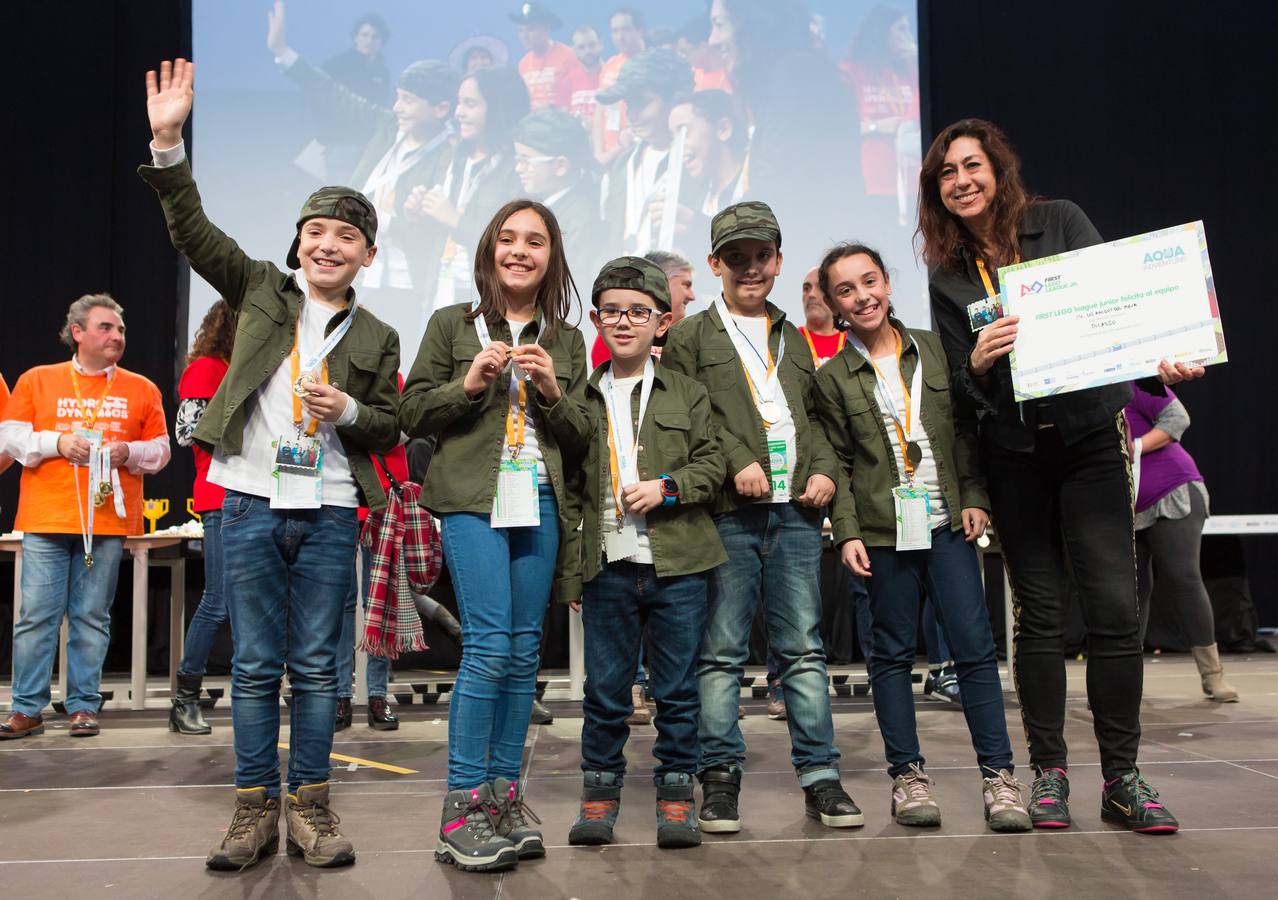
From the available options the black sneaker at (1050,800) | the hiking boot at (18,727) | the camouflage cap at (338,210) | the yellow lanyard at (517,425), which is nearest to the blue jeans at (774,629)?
the black sneaker at (1050,800)

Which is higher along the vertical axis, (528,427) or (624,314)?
(624,314)

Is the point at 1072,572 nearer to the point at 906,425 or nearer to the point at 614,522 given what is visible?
the point at 906,425

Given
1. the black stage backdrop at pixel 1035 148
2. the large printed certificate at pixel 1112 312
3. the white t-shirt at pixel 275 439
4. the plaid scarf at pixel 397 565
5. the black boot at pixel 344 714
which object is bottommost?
the black boot at pixel 344 714

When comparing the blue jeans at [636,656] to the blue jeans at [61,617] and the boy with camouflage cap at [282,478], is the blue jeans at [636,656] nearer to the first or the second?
the boy with camouflage cap at [282,478]

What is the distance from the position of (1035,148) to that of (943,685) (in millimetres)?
4936

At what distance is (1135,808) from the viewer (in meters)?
2.34

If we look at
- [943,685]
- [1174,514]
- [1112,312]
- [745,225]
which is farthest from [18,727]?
[1174,514]

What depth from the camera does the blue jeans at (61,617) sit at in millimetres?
4102

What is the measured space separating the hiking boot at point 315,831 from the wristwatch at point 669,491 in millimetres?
967

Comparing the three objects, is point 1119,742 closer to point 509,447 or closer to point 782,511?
point 782,511

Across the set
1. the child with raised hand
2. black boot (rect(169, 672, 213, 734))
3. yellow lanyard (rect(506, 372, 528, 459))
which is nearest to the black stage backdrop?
black boot (rect(169, 672, 213, 734))

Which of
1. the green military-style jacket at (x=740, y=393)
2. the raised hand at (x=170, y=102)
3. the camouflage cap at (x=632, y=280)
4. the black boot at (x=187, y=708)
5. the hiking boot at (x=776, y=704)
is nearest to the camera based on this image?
the raised hand at (x=170, y=102)

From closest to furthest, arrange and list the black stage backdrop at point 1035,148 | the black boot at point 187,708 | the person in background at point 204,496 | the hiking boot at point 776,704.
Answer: the person in background at point 204,496
the black boot at point 187,708
the hiking boot at point 776,704
the black stage backdrop at point 1035,148

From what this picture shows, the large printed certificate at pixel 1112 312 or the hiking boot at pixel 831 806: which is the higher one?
the large printed certificate at pixel 1112 312
